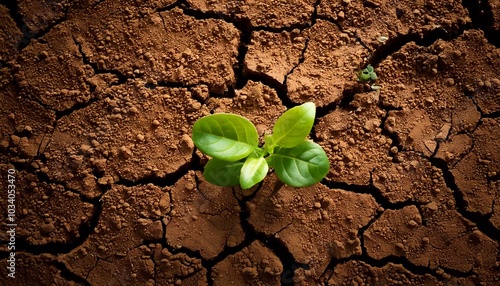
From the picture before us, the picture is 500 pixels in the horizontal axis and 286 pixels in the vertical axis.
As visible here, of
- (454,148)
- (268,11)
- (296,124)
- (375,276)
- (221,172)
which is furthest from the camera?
(268,11)

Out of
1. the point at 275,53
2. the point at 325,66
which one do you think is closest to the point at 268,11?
the point at 275,53

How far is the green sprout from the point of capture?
7.33ft

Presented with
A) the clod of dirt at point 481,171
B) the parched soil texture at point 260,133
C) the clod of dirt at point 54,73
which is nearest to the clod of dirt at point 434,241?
the parched soil texture at point 260,133

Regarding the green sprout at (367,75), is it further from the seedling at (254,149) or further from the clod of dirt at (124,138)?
the clod of dirt at (124,138)

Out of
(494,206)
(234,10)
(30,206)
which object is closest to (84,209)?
(30,206)

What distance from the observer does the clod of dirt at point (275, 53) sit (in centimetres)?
223

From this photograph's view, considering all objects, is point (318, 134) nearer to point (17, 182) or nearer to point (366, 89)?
point (366, 89)

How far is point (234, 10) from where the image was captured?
2.31 metres

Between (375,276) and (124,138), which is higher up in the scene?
(124,138)

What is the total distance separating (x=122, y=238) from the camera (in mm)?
2080

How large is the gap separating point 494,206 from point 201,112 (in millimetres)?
1525

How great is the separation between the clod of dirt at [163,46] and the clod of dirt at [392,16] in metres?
0.58

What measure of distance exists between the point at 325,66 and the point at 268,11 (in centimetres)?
42

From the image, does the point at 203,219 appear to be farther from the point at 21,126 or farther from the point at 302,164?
the point at 21,126
